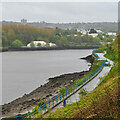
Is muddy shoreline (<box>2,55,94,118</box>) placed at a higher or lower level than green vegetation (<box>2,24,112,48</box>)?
lower

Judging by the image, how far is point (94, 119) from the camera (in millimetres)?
8531

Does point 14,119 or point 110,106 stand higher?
point 110,106

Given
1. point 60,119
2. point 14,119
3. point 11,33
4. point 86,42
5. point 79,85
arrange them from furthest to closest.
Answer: point 86,42
point 11,33
point 79,85
point 14,119
point 60,119

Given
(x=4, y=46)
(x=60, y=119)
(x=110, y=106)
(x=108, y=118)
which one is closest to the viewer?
(x=108, y=118)

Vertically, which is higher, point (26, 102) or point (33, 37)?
point (33, 37)

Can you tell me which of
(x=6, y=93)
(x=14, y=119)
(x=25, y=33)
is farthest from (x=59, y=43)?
(x=14, y=119)

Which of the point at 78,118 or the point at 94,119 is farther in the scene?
the point at 78,118

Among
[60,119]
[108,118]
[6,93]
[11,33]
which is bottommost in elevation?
[6,93]

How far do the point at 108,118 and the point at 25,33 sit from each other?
127 meters

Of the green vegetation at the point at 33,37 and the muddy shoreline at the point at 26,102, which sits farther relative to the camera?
the green vegetation at the point at 33,37

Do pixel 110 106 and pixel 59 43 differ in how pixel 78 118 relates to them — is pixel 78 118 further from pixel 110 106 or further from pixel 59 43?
pixel 59 43

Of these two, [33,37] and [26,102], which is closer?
[26,102]

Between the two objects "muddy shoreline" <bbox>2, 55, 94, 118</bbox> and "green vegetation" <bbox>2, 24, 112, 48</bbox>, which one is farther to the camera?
"green vegetation" <bbox>2, 24, 112, 48</bbox>

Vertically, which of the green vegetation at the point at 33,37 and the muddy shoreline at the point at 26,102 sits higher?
the green vegetation at the point at 33,37
